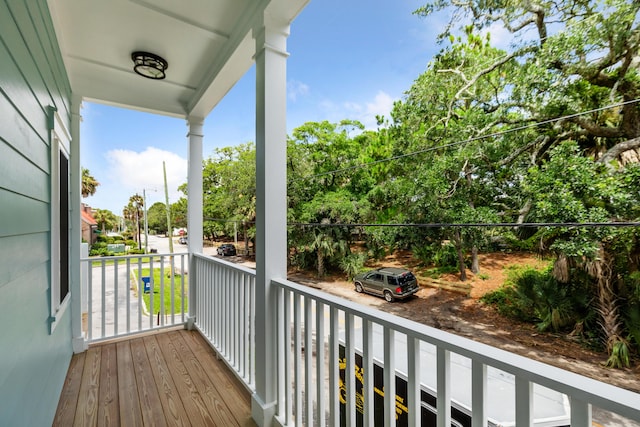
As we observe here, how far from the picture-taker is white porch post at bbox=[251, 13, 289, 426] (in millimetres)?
1673

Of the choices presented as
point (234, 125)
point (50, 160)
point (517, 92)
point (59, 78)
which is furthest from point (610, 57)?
point (234, 125)

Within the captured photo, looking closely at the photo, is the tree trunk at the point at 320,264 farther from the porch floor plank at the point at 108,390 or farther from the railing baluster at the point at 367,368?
the railing baluster at the point at 367,368

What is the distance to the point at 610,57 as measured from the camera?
1.58 metres

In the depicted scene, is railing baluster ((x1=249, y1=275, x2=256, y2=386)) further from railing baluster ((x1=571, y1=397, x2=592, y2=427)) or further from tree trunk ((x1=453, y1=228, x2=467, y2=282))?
railing baluster ((x1=571, y1=397, x2=592, y2=427))

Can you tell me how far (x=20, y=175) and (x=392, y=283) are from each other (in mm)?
2195

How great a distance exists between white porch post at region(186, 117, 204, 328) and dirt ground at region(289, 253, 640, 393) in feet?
5.59

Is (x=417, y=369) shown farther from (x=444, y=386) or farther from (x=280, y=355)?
(x=280, y=355)

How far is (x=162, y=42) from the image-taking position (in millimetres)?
2102

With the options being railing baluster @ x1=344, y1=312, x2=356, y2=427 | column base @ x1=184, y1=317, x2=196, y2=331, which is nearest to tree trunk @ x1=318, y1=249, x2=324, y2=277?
column base @ x1=184, y1=317, x2=196, y2=331

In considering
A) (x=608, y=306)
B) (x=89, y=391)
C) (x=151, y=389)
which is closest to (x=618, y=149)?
(x=608, y=306)

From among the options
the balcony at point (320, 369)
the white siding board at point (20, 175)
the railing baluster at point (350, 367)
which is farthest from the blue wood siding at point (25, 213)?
the railing baluster at point (350, 367)

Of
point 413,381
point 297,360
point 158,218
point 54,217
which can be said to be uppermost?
point 54,217

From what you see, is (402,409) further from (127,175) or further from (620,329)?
(127,175)

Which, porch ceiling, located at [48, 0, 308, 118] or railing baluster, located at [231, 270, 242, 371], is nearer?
porch ceiling, located at [48, 0, 308, 118]
